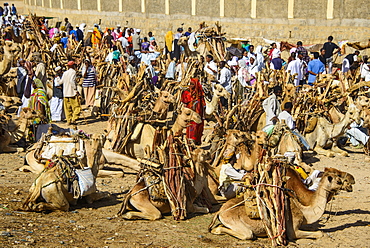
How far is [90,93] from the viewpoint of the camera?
1702cm

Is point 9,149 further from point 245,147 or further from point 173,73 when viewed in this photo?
point 173,73

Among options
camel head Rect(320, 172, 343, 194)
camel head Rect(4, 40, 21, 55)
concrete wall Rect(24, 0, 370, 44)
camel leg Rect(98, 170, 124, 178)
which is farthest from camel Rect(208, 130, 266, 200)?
concrete wall Rect(24, 0, 370, 44)

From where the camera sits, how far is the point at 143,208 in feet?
27.2

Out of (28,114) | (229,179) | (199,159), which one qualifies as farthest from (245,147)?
(28,114)

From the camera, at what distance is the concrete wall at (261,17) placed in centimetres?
2289

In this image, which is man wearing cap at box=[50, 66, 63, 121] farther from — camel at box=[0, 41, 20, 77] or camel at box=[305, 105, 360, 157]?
camel at box=[305, 105, 360, 157]

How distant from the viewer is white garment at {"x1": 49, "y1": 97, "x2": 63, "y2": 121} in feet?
51.7

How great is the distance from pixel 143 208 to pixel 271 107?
17.9 ft

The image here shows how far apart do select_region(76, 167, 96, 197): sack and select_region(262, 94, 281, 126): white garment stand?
5316 mm

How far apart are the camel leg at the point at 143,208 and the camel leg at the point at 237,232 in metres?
0.93

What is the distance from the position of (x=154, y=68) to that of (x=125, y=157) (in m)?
7.47

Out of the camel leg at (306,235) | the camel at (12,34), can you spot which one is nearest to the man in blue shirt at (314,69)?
the camel leg at (306,235)

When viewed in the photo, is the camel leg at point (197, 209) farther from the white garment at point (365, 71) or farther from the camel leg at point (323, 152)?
the white garment at point (365, 71)

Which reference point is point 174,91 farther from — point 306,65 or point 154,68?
point 306,65
